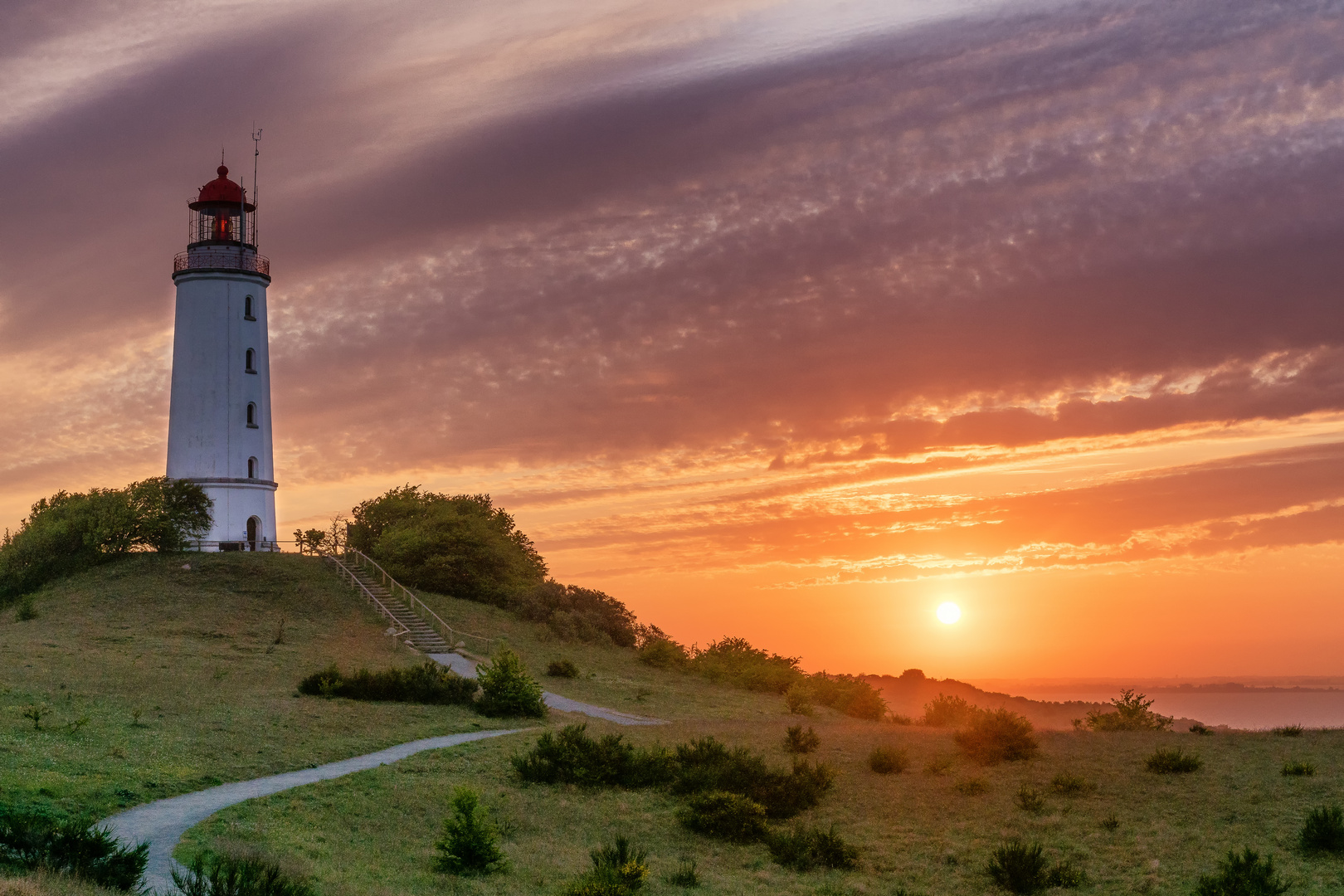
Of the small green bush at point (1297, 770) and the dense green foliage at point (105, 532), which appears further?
the dense green foliage at point (105, 532)

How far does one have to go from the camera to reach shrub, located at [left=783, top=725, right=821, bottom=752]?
28125mm

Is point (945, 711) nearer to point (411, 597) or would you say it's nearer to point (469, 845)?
point (469, 845)

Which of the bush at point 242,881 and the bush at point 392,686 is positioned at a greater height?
the bush at point 392,686

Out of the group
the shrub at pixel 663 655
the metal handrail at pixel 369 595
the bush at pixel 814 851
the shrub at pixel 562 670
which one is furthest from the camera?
the shrub at pixel 663 655

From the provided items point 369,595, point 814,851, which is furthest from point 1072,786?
point 369,595

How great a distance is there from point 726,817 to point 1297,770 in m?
11.5

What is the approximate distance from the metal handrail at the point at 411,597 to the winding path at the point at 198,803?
59.5 feet

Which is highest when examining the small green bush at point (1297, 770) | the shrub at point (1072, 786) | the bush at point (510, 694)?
the bush at point (510, 694)

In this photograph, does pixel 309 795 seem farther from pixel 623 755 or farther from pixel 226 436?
pixel 226 436

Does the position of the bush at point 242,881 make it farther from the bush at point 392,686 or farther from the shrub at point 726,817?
the bush at point 392,686

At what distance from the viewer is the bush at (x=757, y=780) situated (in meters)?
22.7

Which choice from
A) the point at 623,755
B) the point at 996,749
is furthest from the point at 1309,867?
the point at 623,755

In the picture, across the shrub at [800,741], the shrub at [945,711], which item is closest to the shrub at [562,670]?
the shrub at [945,711]

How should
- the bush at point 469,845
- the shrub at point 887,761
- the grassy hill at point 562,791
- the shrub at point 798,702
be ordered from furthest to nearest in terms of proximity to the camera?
the shrub at point 798,702 < the shrub at point 887,761 < the grassy hill at point 562,791 < the bush at point 469,845
